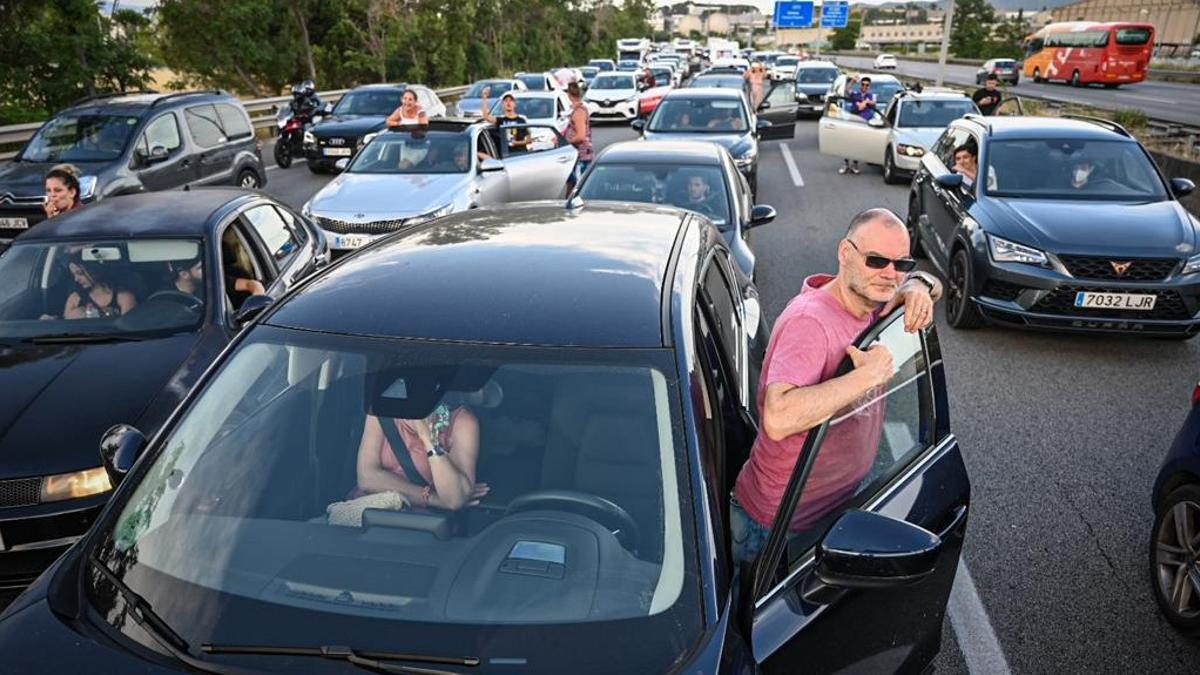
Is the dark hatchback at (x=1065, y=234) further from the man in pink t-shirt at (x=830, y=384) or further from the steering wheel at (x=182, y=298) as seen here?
the steering wheel at (x=182, y=298)

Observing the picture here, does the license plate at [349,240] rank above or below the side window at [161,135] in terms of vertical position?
below

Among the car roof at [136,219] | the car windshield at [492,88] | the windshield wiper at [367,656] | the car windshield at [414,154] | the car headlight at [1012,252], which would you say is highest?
the car roof at [136,219]

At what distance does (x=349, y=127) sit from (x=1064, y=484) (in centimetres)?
1415

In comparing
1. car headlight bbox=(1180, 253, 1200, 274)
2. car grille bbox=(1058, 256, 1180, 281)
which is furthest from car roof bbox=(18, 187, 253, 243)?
car headlight bbox=(1180, 253, 1200, 274)

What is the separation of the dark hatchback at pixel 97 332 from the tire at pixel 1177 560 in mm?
4579

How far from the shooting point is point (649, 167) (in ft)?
25.5

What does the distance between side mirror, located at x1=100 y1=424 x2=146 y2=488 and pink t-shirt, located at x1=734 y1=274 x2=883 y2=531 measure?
196cm

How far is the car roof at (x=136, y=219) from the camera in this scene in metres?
4.98

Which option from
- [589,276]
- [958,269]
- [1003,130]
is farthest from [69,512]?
[1003,130]

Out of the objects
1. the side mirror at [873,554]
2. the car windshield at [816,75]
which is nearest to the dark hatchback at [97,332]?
the side mirror at [873,554]

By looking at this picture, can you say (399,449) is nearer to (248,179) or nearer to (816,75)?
(248,179)

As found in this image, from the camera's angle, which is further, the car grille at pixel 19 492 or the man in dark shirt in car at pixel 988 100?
the man in dark shirt in car at pixel 988 100

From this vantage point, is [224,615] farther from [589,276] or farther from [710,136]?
[710,136]

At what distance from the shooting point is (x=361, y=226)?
8820 mm
